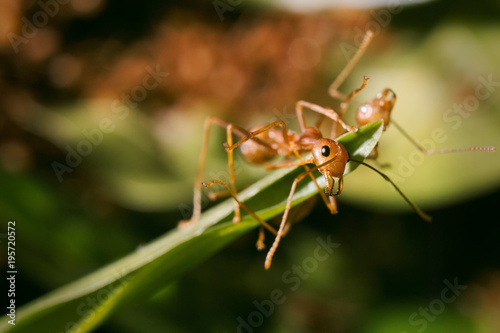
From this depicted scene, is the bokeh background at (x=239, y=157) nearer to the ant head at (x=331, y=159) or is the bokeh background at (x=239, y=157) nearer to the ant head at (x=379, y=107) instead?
the ant head at (x=379, y=107)

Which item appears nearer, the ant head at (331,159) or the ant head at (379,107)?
the ant head at (331,159)

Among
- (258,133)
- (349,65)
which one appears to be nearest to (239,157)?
(349,65)

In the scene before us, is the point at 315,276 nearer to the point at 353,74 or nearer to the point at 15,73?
the point at 353,74

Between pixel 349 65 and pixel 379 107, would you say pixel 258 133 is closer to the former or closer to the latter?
pixel 379 107

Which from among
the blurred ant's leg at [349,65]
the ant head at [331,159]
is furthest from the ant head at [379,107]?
the ant head at [331,159]

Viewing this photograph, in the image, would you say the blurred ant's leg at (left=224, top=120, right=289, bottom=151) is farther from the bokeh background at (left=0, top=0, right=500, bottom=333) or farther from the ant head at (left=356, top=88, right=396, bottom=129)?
the bokeh background at (left=0, top=0, right=500, bottom=333)

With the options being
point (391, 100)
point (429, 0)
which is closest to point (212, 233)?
point (391, 100)
